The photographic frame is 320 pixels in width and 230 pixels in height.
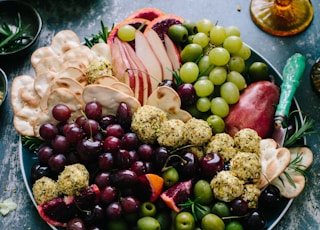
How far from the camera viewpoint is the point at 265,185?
138cm

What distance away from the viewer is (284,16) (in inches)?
71.6

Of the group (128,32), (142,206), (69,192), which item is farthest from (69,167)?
(128,32)

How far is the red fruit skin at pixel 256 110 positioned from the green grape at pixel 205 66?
0.13 metres

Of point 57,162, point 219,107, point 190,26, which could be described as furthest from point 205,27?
point 57,162

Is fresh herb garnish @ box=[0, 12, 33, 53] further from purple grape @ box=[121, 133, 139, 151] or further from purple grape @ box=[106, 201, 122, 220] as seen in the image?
purple grape @ box=[106, 201, 122, 220]

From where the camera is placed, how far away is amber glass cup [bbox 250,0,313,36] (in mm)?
1801

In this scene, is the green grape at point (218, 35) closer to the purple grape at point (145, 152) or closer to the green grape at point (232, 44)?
the green grape at point (232, 44)

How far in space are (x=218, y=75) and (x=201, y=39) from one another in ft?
0.41

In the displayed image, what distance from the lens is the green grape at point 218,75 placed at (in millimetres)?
1477

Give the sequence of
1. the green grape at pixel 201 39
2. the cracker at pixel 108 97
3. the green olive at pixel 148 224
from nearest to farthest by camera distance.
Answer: the green olive at pixel 148 224
the cracker at pixel 108 97
the green grape at pixel 201 39

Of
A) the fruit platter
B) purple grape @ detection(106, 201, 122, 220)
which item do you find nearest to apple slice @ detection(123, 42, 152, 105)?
the fruit platter

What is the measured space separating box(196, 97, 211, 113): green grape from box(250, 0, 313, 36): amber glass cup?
484mm

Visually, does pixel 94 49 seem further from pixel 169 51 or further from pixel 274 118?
pixel 274 118

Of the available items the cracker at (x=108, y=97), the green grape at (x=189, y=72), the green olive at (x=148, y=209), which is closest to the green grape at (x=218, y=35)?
the green grape at (x=189, y=72)
